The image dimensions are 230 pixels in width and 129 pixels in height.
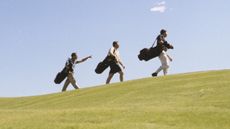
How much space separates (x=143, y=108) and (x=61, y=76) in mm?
14608

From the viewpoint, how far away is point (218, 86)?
70.3ft

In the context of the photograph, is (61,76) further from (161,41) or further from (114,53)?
(161,41)

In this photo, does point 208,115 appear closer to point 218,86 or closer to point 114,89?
point 218,86

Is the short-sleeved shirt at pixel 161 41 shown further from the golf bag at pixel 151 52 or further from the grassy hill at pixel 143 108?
the grassy hill at pixel 143 108

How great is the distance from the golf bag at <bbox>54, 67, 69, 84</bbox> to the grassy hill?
5910 millimetres

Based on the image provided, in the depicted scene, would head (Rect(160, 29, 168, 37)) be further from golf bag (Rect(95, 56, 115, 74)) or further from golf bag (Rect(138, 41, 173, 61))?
golf bag (Rect(95, 56, 115, 74))

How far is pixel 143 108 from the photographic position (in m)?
17.7

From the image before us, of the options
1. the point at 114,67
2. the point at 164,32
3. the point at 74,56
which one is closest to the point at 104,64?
the point at 114,67

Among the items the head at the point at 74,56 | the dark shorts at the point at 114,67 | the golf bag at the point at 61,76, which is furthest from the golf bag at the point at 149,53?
the golf bag at the point at 61,76

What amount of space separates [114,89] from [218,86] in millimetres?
4940

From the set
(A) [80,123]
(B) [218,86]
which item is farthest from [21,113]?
(B) [218,86]

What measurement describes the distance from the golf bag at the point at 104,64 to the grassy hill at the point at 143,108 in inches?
185

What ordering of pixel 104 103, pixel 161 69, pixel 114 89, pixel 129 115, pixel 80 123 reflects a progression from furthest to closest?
pixel 161 69
pixel 114 89
pixel 104 103
pixel 129 115
pixel 80 123

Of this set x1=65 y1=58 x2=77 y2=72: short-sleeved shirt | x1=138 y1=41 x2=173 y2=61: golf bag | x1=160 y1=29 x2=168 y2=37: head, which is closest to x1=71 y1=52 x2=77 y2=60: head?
x1=65 y1=58 x2=77 y2=72: short-sleeved shirt
